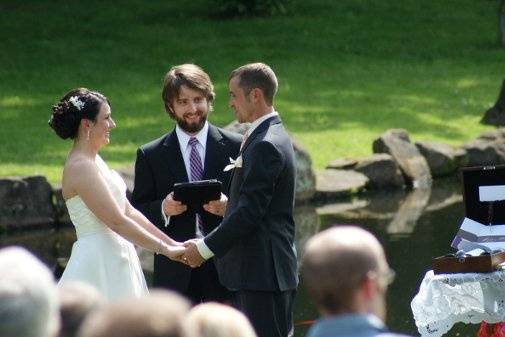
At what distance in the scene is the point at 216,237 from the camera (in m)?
Result: 7.44

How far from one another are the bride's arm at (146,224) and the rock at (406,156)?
38.8 ft

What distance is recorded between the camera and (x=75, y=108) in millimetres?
7695

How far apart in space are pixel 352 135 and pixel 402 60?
8172mm

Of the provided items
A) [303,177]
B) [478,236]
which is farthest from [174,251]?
[303,177]

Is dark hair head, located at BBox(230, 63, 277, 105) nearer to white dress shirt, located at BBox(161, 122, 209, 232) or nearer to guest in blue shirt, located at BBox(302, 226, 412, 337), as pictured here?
white dress shirt, located at BBox(161, 122, 209, 232)

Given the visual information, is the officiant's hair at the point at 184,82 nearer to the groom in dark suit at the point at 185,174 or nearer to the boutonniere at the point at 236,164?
the groom in dark suit at the point at 185,174

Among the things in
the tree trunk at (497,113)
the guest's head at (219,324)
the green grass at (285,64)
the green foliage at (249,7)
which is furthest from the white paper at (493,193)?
the green foliage at (249,7)

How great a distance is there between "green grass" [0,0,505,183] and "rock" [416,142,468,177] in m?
1.07

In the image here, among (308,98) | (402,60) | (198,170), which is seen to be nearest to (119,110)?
(308,98)

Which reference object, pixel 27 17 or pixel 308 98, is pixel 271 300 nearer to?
pixel 308 98

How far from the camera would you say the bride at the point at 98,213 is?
7711 mm

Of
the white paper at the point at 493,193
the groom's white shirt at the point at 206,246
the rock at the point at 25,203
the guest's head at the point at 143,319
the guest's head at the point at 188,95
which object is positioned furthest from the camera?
the rock at the point at 25,203

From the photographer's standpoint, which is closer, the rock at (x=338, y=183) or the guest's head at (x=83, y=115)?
the guest's head at (x=83, y=115)

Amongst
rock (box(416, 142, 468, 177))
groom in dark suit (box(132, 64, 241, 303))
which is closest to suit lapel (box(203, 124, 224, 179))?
groom in dark suit (box(132, 64, 241, 303))
